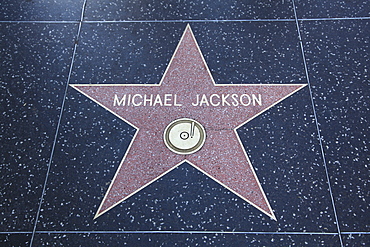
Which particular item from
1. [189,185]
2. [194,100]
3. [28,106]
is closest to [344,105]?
[194,100]

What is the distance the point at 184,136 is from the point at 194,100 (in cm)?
20

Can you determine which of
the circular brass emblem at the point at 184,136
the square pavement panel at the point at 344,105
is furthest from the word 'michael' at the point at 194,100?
the square pavement panel at the point at 344,105

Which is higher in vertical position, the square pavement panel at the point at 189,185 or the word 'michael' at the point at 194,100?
the word 'michael' at the point at 194,100

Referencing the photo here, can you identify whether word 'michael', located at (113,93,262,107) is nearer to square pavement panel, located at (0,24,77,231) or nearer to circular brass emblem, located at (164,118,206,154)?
circular brass emblem, located at (164,118,206,154)

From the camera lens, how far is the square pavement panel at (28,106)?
4.69 ft

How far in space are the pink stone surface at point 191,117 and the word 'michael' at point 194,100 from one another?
0.01 m

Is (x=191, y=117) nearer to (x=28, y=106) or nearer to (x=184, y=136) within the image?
(x=184, y=136)

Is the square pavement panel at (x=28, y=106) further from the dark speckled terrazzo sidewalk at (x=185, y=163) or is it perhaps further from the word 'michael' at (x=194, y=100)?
the word 'michael' at (x=194, y=100)

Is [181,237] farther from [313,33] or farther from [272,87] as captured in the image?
[313,33]

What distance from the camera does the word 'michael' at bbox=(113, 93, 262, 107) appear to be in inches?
63.6

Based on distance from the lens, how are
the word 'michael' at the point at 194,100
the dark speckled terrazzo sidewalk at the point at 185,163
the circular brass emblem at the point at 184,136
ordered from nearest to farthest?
the dark speckled terrazzo sidewalk at the point at 185,163 → the circular brass emblem at the point at 184,136 → the word 'michael' at the point at 194,100

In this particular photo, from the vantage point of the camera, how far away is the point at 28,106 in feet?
5.40

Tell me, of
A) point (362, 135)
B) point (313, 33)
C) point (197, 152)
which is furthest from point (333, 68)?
point (197, 152)

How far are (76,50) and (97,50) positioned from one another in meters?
0.11
